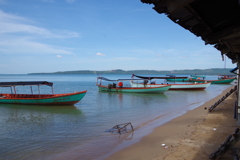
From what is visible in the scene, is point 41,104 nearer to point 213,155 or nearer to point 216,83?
point 213,155

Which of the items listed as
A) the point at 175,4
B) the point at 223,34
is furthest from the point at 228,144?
the point at 175,4

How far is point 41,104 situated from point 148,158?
16.3 meters

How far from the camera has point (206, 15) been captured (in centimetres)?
326

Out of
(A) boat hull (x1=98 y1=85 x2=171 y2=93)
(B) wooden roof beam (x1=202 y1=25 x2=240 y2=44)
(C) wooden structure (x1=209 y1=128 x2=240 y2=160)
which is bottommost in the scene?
(A) boat hull (x1=98 y1=85 x2=171 y2=93)

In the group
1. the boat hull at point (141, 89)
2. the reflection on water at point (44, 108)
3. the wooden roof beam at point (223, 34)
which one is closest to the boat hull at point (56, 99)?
the reflection on water at point (44, 108)

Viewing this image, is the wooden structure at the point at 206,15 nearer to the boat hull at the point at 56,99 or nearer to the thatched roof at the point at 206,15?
the thatched roof at the point at 206,15

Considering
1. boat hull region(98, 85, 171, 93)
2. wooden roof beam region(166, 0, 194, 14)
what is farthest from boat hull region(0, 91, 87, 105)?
wooden roof beam region(166, 0, 194, 14)

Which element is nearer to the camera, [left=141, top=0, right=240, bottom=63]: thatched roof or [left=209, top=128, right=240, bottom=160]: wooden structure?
[left=141, top=0, right=240, bottom=63]: thatched roof

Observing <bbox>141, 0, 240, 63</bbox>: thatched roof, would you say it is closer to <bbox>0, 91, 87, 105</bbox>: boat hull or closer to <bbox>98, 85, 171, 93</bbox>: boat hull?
<bbox>0, 91, 87, 105</bbox>: boat hull

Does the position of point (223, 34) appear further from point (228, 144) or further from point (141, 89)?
point (141, 89)

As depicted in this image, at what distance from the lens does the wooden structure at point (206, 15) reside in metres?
2.82

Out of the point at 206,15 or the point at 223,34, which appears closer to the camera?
the point at 206,15

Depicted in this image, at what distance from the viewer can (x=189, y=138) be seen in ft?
26.2

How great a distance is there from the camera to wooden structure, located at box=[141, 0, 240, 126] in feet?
9.25
